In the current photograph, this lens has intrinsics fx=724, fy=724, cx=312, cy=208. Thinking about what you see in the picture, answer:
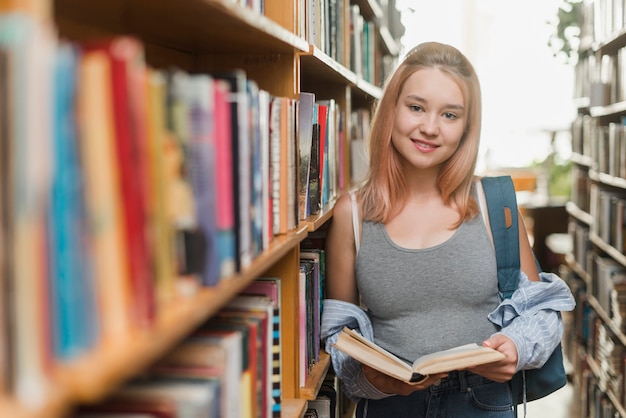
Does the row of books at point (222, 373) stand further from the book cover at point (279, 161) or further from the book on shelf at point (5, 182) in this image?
the book on shelf at point (5, 182)

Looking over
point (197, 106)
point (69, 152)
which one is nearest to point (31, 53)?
point (69, 152)

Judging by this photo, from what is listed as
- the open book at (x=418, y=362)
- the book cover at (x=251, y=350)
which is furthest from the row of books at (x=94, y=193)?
the open book at (x=418, y=362)

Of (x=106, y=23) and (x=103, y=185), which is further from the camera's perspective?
(x=106, y=23)

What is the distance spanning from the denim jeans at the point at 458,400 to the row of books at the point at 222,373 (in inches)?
20.4

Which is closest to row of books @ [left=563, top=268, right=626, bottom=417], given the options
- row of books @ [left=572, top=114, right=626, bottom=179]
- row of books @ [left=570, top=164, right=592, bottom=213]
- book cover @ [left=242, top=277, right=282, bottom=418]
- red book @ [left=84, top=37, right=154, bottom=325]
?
row of books @ [left=570, top=164, right=592, bottom=213]

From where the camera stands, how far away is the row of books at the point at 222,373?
0.79 m

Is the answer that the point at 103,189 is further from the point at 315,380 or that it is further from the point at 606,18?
the point at 606,18

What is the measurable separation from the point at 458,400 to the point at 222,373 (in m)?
0.93

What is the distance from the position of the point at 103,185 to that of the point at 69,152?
40 millimetres

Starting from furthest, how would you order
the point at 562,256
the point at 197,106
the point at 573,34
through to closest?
the point at 562,256, the point at 573,34, the point at 197,106

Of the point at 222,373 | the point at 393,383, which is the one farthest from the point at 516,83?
the point at 222,373

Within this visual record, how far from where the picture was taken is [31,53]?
53cm

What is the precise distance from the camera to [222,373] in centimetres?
92

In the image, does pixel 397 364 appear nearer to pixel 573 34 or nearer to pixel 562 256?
pixel 573 34
